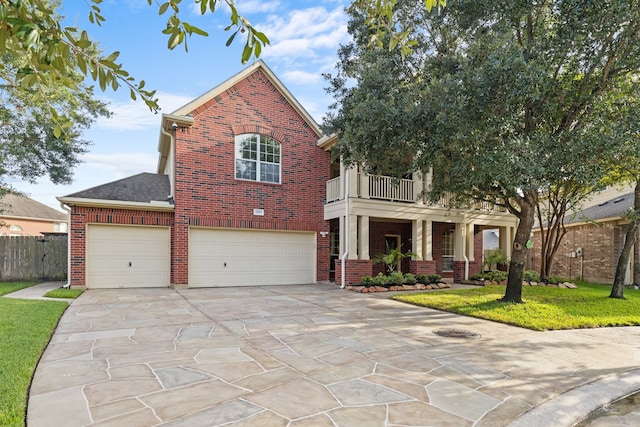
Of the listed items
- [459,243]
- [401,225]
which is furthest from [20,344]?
[459,243]

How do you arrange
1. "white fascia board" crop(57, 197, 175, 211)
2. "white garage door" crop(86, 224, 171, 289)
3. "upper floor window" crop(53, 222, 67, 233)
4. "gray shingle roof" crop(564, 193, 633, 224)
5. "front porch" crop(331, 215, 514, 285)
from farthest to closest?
1. "upper floor window" crop(53, 222, 67, 233)
2. "gray shingle roof" crop(564, 193, 633, 224)
3. "front porch" crop(331, 215, 514, 285)
4. "white garage door" crop(86, 224, 171, 289)
5. "white fascia board" crop(57, 197, 175, 211)

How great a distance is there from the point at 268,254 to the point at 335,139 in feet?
15.8

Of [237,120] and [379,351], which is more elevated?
[237,120]

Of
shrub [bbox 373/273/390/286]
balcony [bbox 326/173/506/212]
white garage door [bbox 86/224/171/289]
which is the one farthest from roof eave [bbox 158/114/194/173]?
shrub [bbox 373/273/390/286]

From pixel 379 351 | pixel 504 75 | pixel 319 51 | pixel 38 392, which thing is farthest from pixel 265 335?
pixel 504 75

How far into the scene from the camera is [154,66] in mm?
4277

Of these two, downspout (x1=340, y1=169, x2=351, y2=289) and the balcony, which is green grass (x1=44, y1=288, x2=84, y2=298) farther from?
the balcony

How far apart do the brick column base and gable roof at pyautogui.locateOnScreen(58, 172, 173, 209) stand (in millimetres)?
6064

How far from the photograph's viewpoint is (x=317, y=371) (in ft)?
14.4

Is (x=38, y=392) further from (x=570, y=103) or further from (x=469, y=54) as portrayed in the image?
(x=570, y=103)

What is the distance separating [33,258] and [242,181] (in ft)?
28.0

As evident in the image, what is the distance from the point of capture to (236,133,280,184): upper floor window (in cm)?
1357

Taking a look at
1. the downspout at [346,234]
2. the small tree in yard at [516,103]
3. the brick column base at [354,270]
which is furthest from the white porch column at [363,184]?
the small tree in yard at [516,103]

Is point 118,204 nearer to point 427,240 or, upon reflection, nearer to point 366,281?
point 366,281
